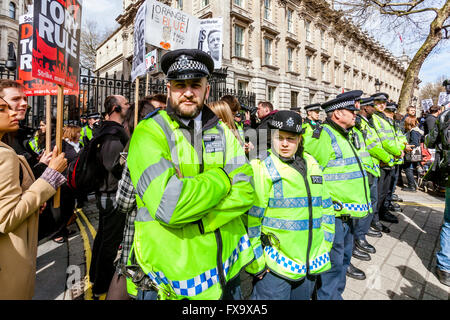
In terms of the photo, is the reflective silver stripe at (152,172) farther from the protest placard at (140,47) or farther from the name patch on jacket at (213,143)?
the protest placard at (140,47)

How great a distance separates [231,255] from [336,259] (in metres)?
1.50

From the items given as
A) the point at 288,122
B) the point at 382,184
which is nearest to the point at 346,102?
the point at 288,122

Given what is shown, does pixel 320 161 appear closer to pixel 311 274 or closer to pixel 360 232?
pixel 311 274

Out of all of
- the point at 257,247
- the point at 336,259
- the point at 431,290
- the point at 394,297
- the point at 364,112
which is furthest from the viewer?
the point at 364,112

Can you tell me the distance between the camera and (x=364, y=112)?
446cm

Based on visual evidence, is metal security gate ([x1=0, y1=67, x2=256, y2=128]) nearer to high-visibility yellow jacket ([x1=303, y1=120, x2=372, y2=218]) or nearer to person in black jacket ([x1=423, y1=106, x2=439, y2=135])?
high-visibility yellow jacket ([x1=303, y1=120, x2=372, y2=218])

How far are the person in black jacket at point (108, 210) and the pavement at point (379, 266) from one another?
0.40 m

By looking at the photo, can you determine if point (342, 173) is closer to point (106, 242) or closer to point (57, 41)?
point (106, 242)

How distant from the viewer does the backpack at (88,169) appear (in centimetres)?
257

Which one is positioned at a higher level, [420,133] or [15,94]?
[420,133]

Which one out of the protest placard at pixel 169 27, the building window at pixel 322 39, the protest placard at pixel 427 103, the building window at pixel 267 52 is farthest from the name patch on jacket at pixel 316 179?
the building window at pixel 322 39

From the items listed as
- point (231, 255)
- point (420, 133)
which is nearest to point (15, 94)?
point (231, 255)

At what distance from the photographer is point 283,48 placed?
19875 mm

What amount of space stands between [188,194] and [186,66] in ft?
2.71
